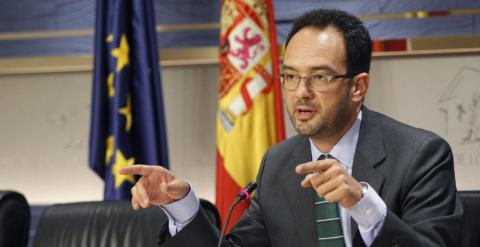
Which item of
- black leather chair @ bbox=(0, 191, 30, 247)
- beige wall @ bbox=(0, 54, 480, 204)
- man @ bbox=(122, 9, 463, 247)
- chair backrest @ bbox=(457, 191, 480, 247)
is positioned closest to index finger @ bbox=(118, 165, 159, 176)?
man @ bbox=(122, 9, 463, 247)

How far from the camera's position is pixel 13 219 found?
215 cm

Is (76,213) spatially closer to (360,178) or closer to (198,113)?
(360,178)

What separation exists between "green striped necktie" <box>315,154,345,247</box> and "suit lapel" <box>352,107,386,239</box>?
78 mm

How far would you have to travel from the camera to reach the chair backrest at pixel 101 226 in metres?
2.12

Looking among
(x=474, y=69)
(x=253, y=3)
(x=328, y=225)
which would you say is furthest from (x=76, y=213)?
(x=474, y=69)

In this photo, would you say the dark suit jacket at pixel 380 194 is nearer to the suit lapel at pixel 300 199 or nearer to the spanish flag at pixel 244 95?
the suit lapel at pixel 300 199

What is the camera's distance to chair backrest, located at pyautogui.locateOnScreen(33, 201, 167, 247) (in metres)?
2.12

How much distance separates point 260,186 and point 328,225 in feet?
0.84

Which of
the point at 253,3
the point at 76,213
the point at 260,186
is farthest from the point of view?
the point at 253,3

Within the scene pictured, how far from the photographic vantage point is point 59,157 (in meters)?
3.97

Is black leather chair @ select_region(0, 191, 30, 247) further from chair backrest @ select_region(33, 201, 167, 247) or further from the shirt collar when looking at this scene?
the shirt collar

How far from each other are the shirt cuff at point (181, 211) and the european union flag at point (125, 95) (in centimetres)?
160

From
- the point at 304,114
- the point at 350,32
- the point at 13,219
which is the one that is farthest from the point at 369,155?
the point at 13,219

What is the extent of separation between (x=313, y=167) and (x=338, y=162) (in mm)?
269
